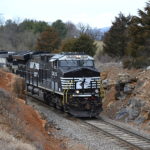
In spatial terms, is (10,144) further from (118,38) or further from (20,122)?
(118,38)

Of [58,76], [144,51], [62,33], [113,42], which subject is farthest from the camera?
[62,33]

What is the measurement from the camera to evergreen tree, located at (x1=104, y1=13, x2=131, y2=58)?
3959 centimetres

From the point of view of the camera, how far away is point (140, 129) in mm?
19453

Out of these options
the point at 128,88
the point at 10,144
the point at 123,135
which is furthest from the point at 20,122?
the point at 128,88

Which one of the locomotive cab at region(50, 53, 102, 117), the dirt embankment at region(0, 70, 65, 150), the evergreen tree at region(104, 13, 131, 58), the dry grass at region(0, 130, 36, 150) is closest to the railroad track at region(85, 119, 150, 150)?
the locomotive cab at region(50, 53, 102, 117)

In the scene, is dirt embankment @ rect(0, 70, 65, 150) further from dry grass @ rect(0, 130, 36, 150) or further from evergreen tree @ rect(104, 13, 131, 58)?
evergreen tree @ rect(104, 13, 131, 58)

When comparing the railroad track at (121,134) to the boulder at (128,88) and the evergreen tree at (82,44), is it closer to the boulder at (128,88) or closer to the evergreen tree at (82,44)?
the boulder at (128,88)

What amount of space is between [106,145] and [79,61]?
29.4 feet

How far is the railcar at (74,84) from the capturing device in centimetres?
2205

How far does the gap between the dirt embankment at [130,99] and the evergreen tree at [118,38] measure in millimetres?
9961

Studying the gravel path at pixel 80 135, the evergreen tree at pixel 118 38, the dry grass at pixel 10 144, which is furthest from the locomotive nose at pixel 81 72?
the evergreen tree at pixel 118 38

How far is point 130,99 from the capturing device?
77.5 feet

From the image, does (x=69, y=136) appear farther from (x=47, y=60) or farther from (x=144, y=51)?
(x=144, y=51)

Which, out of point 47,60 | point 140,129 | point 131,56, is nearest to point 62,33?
point 131,56
